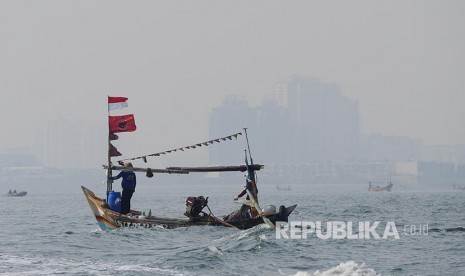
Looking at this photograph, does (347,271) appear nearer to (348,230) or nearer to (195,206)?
(195,206)

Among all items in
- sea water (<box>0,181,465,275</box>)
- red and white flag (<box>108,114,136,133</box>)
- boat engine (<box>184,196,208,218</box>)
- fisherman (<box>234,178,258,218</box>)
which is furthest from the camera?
red and white flag (<box>108,114,136,133</box>)

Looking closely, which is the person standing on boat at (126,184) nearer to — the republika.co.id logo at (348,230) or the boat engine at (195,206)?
the boat engine at (195,206)

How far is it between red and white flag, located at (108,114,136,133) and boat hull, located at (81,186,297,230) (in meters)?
3.99

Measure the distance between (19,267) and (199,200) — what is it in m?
14.1

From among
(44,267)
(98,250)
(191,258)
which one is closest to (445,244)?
(191,258)

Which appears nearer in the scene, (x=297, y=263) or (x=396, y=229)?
(x=297, y=263)

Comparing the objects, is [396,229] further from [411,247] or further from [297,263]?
[297,263]

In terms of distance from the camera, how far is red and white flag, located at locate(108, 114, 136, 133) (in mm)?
48750

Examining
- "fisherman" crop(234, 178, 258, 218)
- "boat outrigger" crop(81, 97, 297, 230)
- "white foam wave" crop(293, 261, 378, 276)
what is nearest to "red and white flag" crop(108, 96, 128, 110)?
"boat outrigger" crop(81, 97, 297, 230)

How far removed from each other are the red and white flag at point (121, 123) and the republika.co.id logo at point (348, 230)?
9.87 meters

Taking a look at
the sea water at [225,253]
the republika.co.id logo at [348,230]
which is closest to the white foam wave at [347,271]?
the sea water at [225,253]

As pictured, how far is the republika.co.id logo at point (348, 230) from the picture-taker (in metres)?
42.6

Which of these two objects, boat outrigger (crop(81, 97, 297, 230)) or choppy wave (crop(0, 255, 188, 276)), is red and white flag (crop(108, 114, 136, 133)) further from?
choppy wave (crop(0, 255, 188, 276))

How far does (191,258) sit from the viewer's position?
1345 inches
